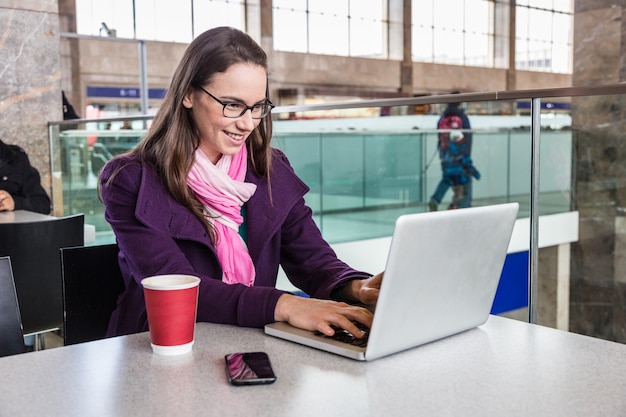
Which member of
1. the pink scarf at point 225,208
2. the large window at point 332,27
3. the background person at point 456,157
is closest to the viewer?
the pink scarf at point 225,208

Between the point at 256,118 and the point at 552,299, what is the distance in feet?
18.3

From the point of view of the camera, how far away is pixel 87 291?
5.38 ft

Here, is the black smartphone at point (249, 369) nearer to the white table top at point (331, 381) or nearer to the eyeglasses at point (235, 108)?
the white table top at point (331, 381)

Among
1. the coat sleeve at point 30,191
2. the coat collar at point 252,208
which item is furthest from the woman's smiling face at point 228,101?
the coat sleeve at point 30,191

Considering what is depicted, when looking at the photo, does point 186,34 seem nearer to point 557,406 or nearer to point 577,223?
point 577,223

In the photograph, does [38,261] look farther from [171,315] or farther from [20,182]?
[171,315]

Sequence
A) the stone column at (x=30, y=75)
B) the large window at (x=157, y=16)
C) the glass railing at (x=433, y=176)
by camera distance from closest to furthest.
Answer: the stone column at (x=30, y=75) < the glass railing at (x=433, y=176) < the large window at (x=157, y=16)

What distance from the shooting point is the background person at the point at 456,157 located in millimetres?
5426

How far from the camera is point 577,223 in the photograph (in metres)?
6.77

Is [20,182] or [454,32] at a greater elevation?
[454,32]

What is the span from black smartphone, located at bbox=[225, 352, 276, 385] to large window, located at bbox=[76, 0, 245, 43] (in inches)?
504

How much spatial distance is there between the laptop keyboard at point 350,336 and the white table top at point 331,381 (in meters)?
0.05

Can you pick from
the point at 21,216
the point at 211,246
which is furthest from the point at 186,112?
the point at 21,216

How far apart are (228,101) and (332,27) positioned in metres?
15.5
